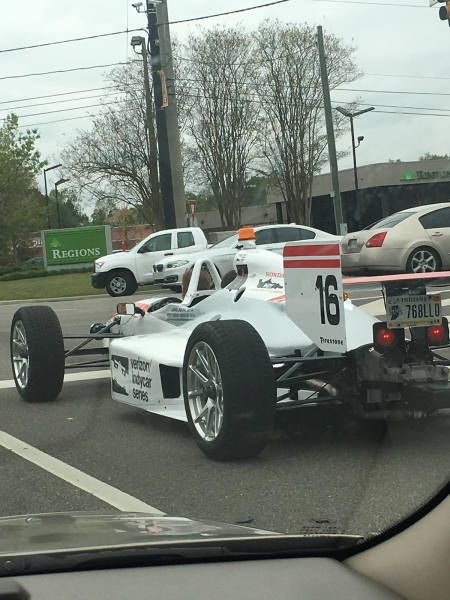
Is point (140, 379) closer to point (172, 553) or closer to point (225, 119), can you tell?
point (225, 119)

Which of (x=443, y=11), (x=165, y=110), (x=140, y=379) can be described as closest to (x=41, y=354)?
(x=140, y=379)

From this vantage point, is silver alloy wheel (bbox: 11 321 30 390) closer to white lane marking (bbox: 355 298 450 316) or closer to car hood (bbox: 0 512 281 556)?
white lane marking (bbox: 355 298 450 316)

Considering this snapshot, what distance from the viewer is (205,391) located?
5086mm

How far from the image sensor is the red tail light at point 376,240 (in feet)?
16.6

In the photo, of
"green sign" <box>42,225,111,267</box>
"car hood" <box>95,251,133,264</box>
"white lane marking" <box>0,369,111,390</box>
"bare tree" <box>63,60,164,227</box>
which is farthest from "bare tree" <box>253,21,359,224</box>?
"green sign" <box>42,225,111,267</box>

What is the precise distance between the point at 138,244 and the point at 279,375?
15783 mm

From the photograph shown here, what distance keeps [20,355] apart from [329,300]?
3484mm

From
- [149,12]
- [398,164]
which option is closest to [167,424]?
[398,164]

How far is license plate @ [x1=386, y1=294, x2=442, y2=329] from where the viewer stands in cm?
472

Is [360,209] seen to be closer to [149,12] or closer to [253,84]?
[253,84]

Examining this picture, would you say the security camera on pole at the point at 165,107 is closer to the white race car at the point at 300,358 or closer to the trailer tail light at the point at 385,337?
the white race car at the point at 300,358

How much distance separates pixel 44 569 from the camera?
192cm

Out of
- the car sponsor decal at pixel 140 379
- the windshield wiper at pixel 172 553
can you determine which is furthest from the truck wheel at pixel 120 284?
the windshield wiper at pixel 172 553

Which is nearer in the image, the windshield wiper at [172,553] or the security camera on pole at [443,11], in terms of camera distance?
the windshield wiper at [172,553]
